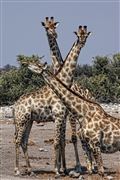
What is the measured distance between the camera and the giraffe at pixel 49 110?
13.8 meters

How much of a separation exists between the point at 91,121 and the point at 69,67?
1684 mm

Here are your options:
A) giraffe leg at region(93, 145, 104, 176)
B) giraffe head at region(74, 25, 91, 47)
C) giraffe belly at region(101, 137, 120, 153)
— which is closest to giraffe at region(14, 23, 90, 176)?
giraffe head at region(74, 25, 91, 47)

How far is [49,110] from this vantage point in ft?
45.9

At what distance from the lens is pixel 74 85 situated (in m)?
14.5

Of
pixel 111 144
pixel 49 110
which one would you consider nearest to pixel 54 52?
pixel 49 110

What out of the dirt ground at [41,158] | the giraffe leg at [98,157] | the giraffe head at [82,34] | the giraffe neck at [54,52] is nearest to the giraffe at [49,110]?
the giraffe head at [82,34]

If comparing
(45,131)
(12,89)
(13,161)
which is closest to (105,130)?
(13,161)

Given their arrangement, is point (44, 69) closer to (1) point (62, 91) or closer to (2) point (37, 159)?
(1) point (62, 91)

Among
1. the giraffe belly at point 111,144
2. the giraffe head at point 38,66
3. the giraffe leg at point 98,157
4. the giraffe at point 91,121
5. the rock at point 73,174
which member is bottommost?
the rock at point 73,174

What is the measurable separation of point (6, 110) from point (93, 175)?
17.6 m

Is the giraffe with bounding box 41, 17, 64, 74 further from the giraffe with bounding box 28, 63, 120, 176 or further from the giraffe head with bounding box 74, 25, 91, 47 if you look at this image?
the giraffe with bounding box 28, 63, 120, 176

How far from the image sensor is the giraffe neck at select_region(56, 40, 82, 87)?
558 inches

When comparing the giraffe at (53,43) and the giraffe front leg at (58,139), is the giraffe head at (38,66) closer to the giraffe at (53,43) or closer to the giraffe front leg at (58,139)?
the giraffe front leg at (58,139)

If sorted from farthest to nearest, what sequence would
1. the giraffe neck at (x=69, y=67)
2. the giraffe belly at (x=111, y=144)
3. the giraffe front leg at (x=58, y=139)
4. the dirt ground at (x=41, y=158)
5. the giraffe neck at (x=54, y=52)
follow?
the giraffe neck at (x=54, y=52)
the giraffe neck at (x=69, y=67)
the giraffe front leg at (x=58, y=139)
the dirt ground at (x=41, y=158)
the giraffe belly at (x=111, y=144)
